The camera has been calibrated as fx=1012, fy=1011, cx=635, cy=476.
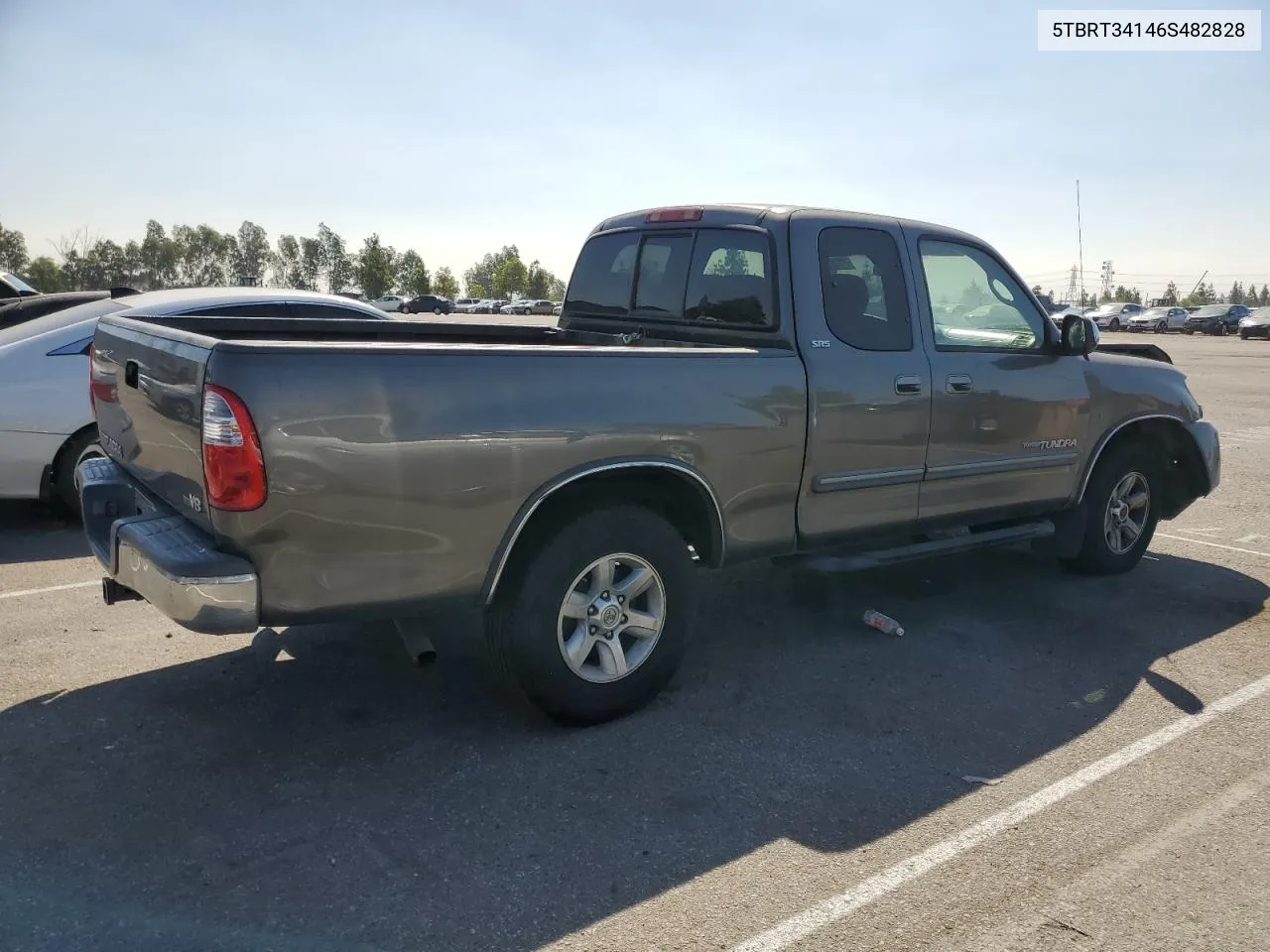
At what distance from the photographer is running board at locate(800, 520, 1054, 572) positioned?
461cm

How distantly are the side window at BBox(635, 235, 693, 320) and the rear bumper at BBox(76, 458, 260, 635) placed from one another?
2.50 m

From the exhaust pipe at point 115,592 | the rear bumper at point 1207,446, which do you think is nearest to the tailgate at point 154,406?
the exhaust pipe at point 115,592

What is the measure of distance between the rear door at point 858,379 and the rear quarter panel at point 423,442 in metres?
0.59

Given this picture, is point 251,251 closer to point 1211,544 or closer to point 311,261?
point 311,261

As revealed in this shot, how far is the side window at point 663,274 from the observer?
4957 mm

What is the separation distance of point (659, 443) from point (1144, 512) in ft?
12.7

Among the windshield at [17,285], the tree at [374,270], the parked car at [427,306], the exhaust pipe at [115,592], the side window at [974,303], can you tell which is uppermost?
the tree at [374,270]

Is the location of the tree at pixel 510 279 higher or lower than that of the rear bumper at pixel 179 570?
higher

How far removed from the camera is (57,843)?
3025 mm

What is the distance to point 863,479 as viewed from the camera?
4551 millimetres

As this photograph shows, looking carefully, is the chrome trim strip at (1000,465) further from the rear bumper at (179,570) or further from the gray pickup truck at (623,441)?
the rear bumper at (179,570)

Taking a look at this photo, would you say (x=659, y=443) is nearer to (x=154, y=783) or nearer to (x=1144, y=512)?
(x=154, y=783)

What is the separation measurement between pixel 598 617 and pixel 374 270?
110m

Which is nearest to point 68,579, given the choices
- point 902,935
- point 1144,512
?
point 902,935
